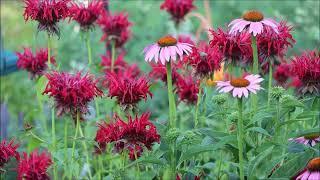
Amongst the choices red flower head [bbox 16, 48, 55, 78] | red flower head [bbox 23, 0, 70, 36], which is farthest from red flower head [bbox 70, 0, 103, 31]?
red flower head [bbox 23, 0, 70, 36]

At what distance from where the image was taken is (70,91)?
198 centimetres

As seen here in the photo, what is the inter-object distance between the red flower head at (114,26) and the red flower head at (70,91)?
3.04ft

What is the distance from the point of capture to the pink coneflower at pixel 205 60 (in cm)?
219

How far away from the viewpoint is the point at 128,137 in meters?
1.98

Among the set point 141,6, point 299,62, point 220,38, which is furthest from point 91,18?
point 141,6

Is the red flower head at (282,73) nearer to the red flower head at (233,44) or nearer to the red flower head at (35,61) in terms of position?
the red flower head at (233,44)

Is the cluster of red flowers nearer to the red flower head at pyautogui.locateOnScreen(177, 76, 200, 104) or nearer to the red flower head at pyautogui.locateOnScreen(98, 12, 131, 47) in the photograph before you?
the red flower head at pyautogui.locateOnScreen(177, 76, 200, 104)

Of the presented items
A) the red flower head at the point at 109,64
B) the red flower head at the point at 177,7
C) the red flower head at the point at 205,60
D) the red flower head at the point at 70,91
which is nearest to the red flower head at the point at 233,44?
the red flower head at the point at 205,60

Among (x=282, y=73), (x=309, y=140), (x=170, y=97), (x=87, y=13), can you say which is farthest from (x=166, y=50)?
(x=282, y=73)

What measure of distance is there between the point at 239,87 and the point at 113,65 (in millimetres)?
1217

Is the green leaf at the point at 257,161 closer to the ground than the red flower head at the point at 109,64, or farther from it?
closer to the ground

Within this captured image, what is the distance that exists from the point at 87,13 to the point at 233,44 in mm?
731

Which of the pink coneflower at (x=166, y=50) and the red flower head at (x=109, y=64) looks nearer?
the pink coneflower at (x=166, y=50)

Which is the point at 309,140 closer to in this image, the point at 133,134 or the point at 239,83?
the point at 239,83
